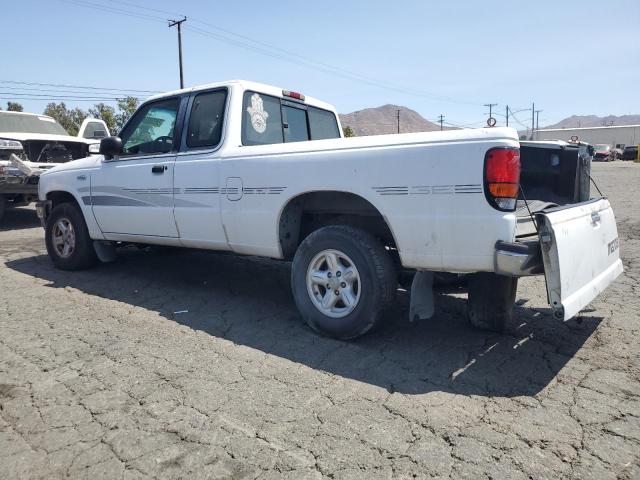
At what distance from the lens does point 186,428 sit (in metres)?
2.64

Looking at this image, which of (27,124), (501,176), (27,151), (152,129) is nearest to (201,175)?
(152,129)

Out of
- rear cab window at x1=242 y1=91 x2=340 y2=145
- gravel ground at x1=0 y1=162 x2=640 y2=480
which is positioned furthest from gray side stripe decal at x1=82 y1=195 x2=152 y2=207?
rear cab window at x1=242 y1=91 x2=340 y2=145

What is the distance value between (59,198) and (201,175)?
2.87m

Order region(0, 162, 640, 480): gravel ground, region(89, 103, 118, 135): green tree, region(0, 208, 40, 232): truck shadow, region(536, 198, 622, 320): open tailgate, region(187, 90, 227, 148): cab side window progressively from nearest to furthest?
region(0, 162, 640, 480): gravel ground < region(536, 198, 622, 320): open tailgate < region(187, 90, 227, 148): cab side window < region(0, 208, 40, 232): truck shadow < region(89, 103, 118, 135): green tree

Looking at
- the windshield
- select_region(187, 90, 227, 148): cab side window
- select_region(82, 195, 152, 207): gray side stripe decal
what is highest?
the windshield

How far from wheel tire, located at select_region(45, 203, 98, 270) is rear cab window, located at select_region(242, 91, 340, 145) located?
259 cm

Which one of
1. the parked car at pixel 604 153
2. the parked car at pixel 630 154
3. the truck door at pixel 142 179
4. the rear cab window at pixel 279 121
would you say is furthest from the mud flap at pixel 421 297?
the parked car at pixel 630 154

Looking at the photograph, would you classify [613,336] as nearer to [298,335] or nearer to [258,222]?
[298,335]

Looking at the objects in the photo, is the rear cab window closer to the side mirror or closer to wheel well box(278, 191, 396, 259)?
wheel well box(278, 191, 396, 259)

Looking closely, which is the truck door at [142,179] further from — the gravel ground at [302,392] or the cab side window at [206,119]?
the gravel ground at [302,392]

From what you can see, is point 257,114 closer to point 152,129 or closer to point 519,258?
point 152,129

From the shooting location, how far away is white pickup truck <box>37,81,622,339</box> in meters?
3.04

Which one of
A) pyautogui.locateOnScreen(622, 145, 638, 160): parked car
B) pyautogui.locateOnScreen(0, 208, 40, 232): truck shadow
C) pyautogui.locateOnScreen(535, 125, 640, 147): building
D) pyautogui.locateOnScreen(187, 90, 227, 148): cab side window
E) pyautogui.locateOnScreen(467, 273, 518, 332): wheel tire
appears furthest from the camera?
pyautogui.locateOnScreen(535, 125, 640, 147): building

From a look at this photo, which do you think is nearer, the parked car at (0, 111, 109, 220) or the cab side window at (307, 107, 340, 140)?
the cab side window at (307, 107, 340, 140)
